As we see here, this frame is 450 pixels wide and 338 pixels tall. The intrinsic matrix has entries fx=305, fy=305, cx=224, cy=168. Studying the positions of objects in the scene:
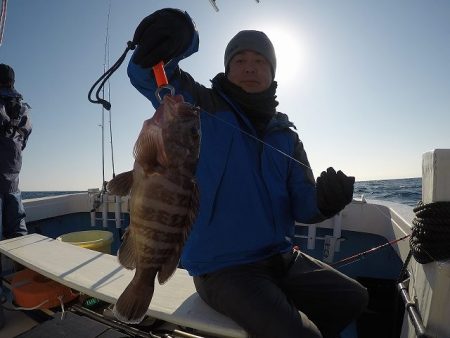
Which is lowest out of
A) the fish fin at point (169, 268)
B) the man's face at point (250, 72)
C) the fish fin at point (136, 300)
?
the fish fin at point (136, 300)

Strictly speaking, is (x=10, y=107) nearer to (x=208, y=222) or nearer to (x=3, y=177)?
(x=3, y=177)

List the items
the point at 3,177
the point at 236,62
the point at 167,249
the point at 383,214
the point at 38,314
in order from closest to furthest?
the point at 167,249
the point at 236,62
the point at 38,314
the point at 3,177
the point at 383,214

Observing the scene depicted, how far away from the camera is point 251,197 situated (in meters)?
2.40

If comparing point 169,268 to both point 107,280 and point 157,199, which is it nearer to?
point 157,199

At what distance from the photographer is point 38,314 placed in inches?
144

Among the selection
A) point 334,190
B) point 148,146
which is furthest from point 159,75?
point 334,190

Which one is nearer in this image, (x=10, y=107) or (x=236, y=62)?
(x=236, y=62)

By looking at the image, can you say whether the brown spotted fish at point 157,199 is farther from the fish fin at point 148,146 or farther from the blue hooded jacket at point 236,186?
the blue hooded jacket at point 236,186

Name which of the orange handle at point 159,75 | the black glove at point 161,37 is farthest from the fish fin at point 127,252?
the black glove at point 161,37

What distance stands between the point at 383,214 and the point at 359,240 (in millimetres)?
650

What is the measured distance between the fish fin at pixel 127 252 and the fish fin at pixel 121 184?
0.22 m

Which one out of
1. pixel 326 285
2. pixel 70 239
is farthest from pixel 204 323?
pixel 70 239

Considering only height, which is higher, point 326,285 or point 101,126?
point 101,126

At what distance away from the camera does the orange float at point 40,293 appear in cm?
328
